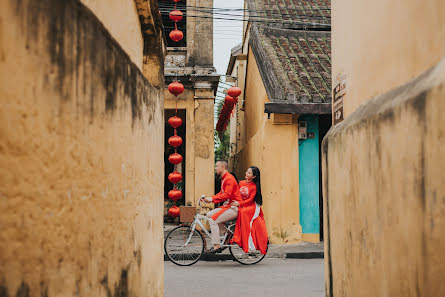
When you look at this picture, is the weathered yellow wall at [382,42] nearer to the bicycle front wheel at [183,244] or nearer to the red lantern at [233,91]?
the bicycle front wheel at [183,244]

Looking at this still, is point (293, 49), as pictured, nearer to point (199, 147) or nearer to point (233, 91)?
point (233, 91)

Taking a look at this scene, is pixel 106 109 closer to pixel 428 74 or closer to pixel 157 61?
pixel 428 74

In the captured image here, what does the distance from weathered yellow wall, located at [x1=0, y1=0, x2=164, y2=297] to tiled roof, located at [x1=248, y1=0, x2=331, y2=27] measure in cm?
1123

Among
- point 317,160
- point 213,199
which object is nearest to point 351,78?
point 213,199

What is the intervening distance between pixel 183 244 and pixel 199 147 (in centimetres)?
497

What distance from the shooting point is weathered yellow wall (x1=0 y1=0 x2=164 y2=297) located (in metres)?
1.87

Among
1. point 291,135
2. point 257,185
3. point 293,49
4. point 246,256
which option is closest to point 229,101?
point 293,49

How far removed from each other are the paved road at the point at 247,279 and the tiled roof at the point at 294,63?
12.5 ft

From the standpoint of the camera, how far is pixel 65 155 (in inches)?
94.3

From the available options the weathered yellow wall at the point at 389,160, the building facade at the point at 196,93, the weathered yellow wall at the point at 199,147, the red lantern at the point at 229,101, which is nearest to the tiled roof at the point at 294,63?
the red lantern at the point at 229,101

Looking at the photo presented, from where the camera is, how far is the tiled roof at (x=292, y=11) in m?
14.5

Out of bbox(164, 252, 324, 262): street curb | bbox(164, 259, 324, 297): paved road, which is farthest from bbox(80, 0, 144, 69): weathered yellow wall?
bbox(164, 252, 324, 262): street curb

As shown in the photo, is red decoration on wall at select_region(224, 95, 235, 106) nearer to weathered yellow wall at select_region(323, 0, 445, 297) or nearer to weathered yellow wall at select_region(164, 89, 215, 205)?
weathered yellow wall at select_region(164, 89, 215, 205)

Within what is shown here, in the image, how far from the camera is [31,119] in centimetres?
202
